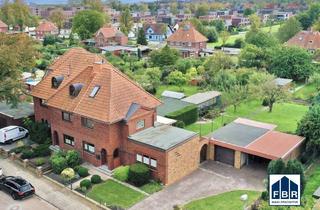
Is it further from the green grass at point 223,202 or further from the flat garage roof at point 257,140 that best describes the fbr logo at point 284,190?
the flat garage roof at point 257,140

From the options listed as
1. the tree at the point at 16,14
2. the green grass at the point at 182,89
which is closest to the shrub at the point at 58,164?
the green grass at the point at 182,89

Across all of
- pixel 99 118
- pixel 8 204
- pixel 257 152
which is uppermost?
pixel 99 118

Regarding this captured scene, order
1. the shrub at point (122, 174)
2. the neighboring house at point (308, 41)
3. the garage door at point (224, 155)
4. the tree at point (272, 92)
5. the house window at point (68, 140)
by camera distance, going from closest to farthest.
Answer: the shrub at point (122, 174) → the garage door at point (224, 155) → the house window at point (68, 140) → the tree at point (272, 92) → the neighboring house at point (308, 41)

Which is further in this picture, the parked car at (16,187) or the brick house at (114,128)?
the brick house at (114,128)

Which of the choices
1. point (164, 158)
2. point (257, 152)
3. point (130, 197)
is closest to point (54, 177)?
point (130, 197)

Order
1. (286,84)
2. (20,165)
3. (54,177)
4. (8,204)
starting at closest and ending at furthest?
(8,204), (54,177), (20,165), (286,84)

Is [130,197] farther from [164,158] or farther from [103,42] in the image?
[103,42]

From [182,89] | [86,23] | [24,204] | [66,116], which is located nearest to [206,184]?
[24,204]
